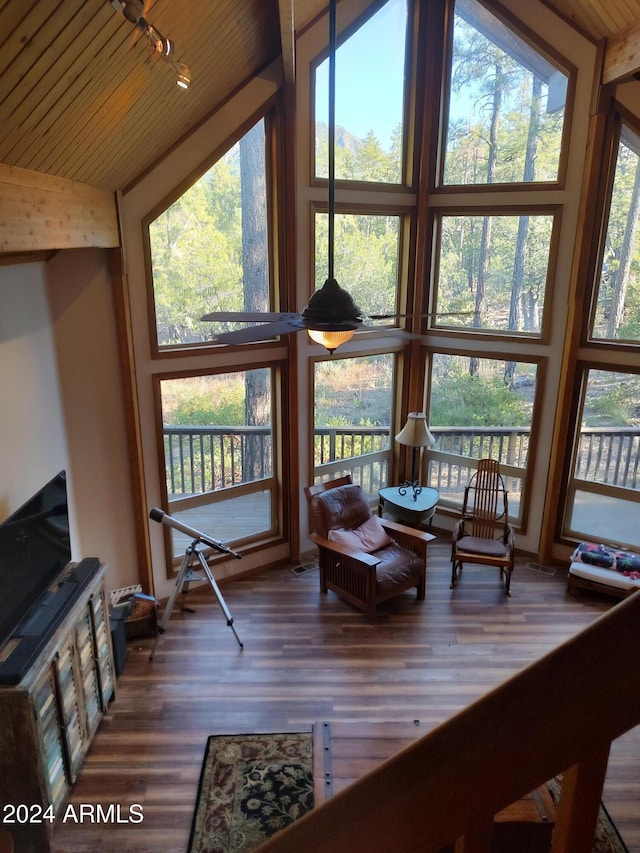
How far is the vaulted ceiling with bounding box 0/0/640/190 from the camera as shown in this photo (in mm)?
2025

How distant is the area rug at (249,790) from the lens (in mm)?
3002

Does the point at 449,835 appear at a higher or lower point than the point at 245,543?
higher

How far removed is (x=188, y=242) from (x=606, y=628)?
4.74 metres

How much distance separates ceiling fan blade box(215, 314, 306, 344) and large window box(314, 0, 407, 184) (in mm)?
2811

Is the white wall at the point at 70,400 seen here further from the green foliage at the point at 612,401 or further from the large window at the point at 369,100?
the green foliage at the point at 612,401

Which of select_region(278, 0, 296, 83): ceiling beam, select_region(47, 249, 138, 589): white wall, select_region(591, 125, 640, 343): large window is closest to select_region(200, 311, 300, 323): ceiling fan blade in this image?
select_region(278, 0, 296, 83): ceiling beam

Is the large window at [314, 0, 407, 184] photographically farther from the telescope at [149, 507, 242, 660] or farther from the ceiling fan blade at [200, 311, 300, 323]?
the telescope at [149, 507, 242, 660]

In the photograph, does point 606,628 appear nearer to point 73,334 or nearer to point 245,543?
point 73,334

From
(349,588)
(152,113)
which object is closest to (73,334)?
(152,113)

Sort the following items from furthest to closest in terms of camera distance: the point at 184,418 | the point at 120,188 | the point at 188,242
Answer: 1. the point at 184,418
2. the point at 188,242
3. the point at 120,188

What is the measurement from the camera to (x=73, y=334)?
4230 mm

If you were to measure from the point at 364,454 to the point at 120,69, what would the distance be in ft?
14.2

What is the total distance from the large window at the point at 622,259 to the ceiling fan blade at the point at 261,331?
356cm

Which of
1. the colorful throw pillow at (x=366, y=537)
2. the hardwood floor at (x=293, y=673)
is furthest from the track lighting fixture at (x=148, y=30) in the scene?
the colorful throw pillow at (x=366, y=537)
